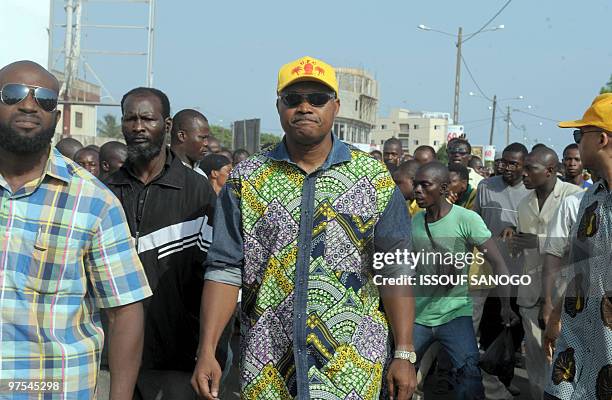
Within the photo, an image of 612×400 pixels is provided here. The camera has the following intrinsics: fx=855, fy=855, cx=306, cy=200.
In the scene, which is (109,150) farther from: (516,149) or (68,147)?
(516,149)

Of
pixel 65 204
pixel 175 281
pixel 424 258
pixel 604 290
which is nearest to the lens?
pixel 65 204

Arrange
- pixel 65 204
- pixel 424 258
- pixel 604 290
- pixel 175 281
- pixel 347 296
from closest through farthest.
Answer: pixel 65 204
pixel 347 296
pixel 604 290
pixel 175 281
pixel 424 258

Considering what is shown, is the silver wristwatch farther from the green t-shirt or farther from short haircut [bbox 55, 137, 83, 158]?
short haircut [bbox 55, 137, 83, 158]

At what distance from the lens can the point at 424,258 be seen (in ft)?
20.8

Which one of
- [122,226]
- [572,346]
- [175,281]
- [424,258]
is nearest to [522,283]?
[424,258]

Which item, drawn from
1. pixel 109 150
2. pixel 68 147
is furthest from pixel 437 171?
pixel 68 147

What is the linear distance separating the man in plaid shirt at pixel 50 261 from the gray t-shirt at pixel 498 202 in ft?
18.9

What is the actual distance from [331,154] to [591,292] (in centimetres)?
136

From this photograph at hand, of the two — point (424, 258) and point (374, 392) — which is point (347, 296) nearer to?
point (374, 392)

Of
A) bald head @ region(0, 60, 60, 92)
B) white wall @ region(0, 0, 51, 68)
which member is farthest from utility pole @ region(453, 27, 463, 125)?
bald head @ region(0, 60, 60, 92)

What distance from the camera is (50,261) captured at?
279cm

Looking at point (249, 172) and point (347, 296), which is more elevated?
point (249, 172)

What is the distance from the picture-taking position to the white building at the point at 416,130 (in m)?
129

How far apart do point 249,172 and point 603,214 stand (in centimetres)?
160
